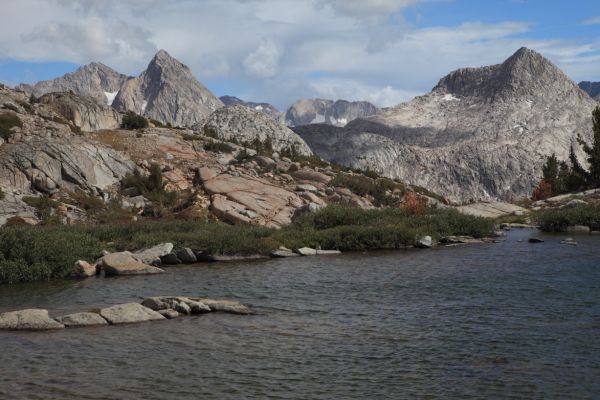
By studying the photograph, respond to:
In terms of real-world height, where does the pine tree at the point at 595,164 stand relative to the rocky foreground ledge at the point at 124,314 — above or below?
above

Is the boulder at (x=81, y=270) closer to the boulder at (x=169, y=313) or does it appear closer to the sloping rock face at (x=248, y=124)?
the boulder at (x=169, y=313)

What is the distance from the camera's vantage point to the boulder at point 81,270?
99.2 ft

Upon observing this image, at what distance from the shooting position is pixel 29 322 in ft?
62.8

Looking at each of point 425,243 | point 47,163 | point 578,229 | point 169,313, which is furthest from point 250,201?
point 169,313

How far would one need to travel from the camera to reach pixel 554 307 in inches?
807

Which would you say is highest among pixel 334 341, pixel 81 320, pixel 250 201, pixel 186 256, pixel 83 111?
pixel 83 111

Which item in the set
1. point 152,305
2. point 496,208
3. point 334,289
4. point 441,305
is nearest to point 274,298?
point 334,289

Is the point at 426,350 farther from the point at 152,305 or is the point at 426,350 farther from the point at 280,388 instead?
the point at 152,305

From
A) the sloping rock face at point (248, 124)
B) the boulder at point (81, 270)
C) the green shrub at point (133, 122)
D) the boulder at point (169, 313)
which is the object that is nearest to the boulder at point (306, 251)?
the boulder at point (81, 270)

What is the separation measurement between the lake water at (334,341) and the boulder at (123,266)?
1.42m

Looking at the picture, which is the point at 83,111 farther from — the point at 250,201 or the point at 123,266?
the point at 123,266

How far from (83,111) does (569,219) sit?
54745mm

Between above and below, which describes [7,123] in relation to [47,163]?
above

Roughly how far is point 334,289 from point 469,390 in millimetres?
12839
